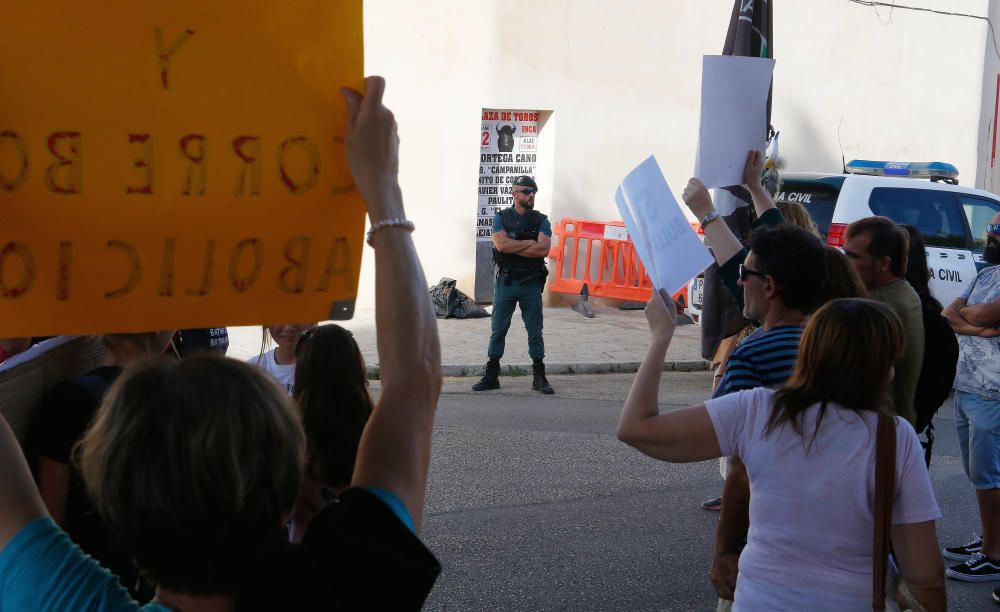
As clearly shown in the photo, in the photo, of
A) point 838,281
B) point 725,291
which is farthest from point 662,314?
point 725,291

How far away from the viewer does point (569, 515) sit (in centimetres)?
627

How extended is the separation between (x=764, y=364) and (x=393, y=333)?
1757 mm

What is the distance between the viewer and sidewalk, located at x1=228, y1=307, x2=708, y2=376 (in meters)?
11.0

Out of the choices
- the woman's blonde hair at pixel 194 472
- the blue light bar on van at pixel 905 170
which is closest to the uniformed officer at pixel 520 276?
the blue light bar on van at pixel 905 170

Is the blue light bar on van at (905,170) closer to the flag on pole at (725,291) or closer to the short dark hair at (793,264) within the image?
the flag on pole at (725,291)

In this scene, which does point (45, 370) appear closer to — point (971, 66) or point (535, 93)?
point (535, 93)

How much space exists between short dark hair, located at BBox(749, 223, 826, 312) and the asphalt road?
87.6 inches

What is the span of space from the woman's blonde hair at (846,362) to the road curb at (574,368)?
7.75 m

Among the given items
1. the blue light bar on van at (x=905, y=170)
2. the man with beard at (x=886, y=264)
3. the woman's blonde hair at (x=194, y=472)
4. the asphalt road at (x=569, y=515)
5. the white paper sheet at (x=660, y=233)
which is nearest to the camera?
the woman's blonde hair at (x=194, y=472)

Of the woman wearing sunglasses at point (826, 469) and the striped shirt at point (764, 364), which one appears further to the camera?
the striped shirt at point (764, 364)

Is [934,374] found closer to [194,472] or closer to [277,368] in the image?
[277,368]

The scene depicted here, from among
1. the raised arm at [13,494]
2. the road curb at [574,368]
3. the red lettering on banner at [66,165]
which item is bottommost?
the road curb at [574,368]

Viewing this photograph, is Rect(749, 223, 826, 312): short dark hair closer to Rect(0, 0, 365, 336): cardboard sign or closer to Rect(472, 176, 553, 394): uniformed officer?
Rect(0, 0, 365, 336): cardboard sign

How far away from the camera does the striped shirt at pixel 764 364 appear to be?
3123mm
